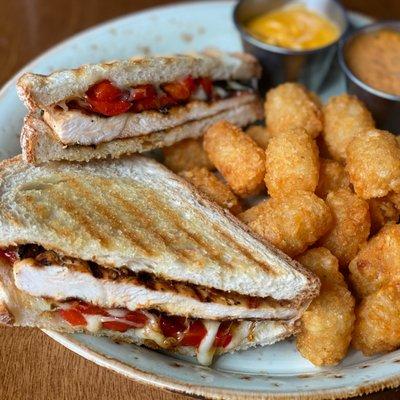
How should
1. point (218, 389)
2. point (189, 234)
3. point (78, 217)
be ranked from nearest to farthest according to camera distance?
point (218, 389) < point (78, 217) < point (189, 234)

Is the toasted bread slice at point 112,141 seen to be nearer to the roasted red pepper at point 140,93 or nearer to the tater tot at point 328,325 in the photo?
the roasted red pepper at point 140,93

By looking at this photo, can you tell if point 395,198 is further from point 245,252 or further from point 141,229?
point 141,229

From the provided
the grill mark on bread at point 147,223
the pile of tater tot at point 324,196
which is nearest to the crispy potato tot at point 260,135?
the pile of tater tot at point 324,196

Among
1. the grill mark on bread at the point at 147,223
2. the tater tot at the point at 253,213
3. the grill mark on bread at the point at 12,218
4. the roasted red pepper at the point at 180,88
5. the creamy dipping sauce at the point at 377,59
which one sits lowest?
the tater tot at the point at 253,213

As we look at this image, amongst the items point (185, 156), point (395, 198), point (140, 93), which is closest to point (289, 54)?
point (185, 156)

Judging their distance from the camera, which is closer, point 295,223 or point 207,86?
point 295,223

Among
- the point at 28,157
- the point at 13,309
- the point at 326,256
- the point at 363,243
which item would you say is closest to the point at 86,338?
the point at 13,309

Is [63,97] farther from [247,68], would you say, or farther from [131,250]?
[247,68]
